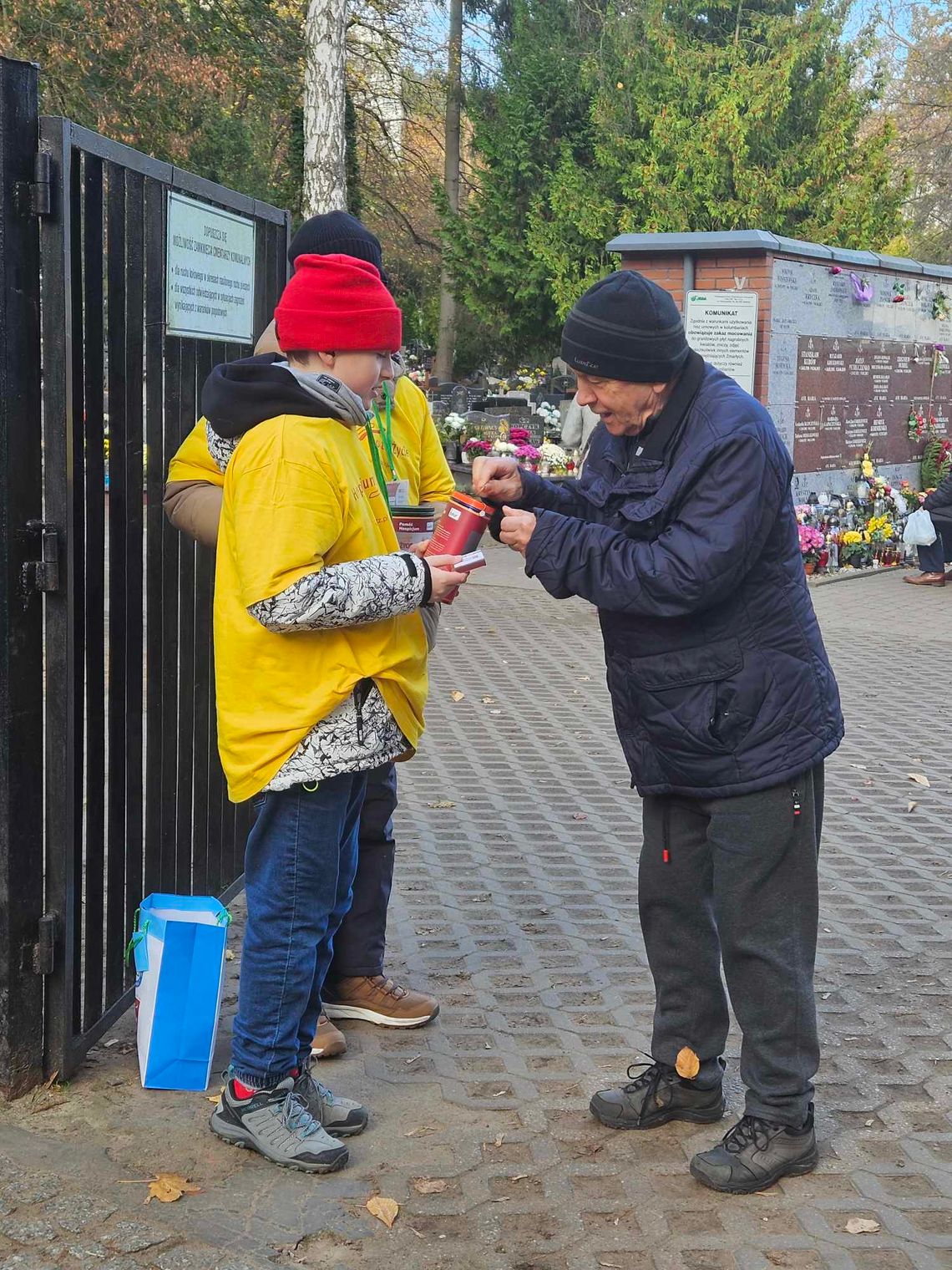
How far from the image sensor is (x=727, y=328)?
13070mm

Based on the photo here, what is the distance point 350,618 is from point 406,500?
695 millimetres

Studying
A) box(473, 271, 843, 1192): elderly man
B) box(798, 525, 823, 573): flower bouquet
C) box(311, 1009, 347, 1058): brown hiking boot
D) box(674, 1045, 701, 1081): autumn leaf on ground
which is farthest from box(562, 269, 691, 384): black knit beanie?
box(798, 525, 823, 573): flower bouquet

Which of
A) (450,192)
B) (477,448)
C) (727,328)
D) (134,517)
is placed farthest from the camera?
(450,192)

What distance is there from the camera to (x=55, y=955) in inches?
Answer: 133

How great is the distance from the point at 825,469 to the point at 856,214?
1597 centimetres

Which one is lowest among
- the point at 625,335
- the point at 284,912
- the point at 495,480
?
the point at 284,912

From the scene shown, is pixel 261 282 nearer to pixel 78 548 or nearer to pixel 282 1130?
pixel 78 548

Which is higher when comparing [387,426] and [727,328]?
[727,328]

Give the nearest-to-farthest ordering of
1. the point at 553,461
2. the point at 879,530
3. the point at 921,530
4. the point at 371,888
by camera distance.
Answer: the point at 371,888 → the point at 921,530 → the point at 553,461 → the point at 879,530

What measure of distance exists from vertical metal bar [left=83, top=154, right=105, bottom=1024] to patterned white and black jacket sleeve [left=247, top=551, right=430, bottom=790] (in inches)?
26.1

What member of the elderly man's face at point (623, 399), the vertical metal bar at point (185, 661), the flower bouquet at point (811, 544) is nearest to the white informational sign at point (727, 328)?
the flower bouquet at point (811, 544)

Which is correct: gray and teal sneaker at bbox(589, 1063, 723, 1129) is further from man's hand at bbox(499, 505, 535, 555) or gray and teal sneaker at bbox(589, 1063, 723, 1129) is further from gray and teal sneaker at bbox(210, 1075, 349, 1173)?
man's hand at bbox(499, 505, 535, 555)

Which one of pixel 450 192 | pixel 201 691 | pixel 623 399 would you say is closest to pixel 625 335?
pixel 623 399

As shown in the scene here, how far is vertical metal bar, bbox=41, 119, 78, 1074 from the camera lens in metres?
3.17
